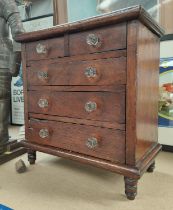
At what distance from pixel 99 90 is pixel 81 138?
240 mm

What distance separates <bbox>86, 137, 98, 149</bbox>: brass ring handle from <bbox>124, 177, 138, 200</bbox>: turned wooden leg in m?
0.18

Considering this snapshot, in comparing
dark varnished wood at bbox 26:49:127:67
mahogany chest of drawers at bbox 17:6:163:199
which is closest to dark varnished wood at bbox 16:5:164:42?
mahogany chest of drawers at bbox 17:6:163:199

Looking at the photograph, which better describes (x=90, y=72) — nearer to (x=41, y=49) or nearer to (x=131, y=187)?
(x=41, y=49)

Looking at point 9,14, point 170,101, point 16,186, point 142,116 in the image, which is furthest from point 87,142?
point 9,14

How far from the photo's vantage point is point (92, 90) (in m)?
0.90

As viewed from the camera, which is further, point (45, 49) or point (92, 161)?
point (45, 49)

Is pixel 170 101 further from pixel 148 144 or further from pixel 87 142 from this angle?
pixel 87 142

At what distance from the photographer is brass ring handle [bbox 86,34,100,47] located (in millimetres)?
850

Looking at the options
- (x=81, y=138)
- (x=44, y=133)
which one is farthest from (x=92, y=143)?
(x=44, y=133)

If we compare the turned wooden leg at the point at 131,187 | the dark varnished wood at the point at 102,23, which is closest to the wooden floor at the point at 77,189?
the turned wooden leg at the point at 131,187

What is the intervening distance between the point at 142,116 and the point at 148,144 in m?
0.17

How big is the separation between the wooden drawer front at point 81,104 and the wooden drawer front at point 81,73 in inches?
2.0

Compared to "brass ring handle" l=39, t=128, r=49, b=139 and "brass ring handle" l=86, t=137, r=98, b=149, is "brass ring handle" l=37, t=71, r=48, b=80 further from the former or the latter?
"brass ring handle" l=86, t=137, r=98, b=149

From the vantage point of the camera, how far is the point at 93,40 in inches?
33.7
